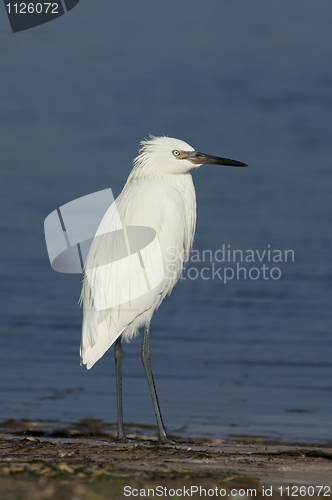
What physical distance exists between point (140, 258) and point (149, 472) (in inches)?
107

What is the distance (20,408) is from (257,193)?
15.5 meters

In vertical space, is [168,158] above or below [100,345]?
above

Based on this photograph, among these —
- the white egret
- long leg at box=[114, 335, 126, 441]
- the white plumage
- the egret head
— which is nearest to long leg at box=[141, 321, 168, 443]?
the white egret

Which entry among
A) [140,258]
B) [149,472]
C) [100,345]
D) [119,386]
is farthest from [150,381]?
[149,472]

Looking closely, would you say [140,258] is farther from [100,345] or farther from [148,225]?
[100,345]

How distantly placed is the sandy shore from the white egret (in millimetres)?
983

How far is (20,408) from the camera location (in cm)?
864

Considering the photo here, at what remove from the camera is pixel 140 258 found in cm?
688

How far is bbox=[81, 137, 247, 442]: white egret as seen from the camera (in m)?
6.73

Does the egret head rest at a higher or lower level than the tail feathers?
higher

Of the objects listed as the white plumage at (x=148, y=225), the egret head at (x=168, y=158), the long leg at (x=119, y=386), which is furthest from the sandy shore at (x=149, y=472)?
the egret head at (x=168, y=158)

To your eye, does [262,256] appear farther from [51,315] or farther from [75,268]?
[75,268]

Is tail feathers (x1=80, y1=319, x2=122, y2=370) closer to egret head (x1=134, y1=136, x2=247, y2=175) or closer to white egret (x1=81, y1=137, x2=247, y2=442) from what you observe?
white egret (x1=81, y1=137, x2=247, y2=442)

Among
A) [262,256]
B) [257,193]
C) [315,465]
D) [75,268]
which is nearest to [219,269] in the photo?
[262,256]
